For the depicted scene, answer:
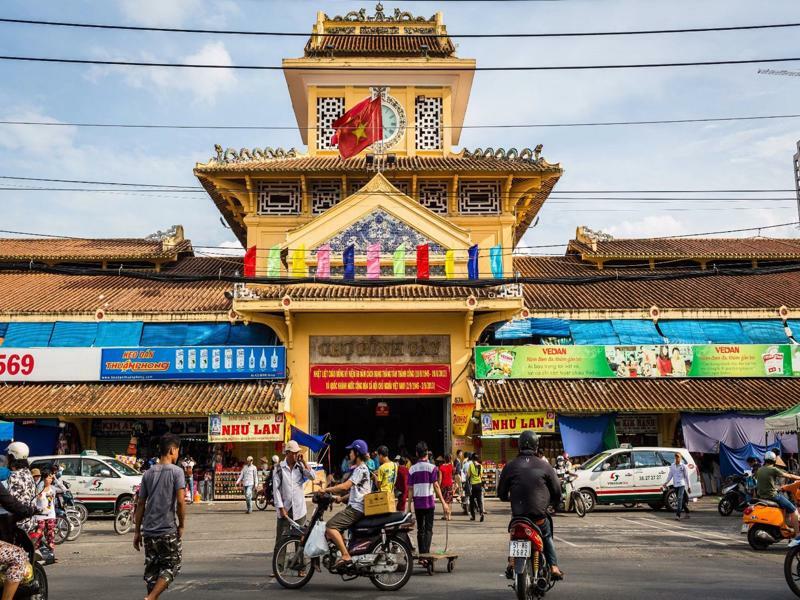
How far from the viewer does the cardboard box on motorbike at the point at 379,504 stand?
34.5 feet

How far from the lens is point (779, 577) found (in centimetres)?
1112

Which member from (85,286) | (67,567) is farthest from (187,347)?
(67,567)

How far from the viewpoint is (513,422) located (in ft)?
85.6

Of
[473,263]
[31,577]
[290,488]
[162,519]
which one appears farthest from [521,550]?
[473,263]

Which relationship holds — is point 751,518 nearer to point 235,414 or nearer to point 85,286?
point 235,414

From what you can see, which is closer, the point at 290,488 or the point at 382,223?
the point at 290,488

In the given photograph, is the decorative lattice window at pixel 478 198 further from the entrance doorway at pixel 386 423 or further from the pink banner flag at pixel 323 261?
the entrance doorway at pixel 386 423

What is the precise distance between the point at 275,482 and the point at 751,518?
8.03 metres

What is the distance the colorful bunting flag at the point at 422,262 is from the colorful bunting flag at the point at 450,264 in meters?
0.65

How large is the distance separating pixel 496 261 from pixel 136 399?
41.4 ft

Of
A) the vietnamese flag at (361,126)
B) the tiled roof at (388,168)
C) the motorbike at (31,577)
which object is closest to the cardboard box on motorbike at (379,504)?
the motorbike at (31,577)

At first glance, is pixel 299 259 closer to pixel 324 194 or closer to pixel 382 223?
pixel 382 223

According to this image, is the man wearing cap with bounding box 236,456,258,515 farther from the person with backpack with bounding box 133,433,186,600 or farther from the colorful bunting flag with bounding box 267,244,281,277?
the person with backpack with bounding box 133,433,186,600

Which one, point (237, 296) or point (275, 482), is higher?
point (237, 296)
